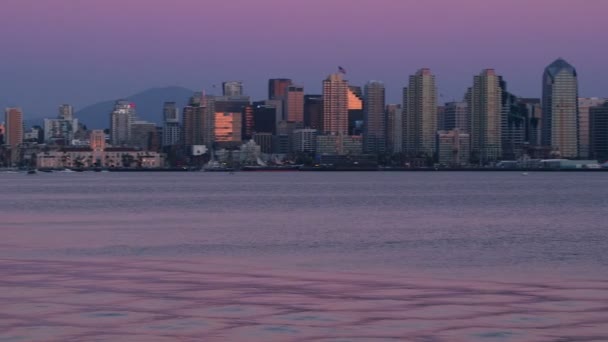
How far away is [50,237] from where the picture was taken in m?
31.6

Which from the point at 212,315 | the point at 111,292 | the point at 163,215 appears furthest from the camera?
the point at 163,215

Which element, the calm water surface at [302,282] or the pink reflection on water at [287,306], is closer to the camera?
the pink reflection on water at [287,306]

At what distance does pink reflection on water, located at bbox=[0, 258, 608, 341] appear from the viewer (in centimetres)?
1310

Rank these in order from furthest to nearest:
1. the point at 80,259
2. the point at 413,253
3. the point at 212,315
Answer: the point at 413,253, the point at 80,259, the point at 212,315

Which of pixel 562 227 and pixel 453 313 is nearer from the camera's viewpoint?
pixel 453 313

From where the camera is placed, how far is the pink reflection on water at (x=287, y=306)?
1310 centimetres

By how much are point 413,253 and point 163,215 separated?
23.4 metres

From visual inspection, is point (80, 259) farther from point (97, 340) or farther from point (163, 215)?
point (163, 215)

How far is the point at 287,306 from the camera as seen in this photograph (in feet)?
50.1

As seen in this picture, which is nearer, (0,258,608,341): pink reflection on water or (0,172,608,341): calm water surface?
(0,258,608,341): pink reflection on water

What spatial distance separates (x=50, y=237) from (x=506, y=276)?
606 inches

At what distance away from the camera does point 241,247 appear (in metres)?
28.9

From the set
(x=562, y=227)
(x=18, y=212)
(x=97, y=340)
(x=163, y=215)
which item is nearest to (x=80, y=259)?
(x=97, y=340)

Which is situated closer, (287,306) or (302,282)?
(287,306)
